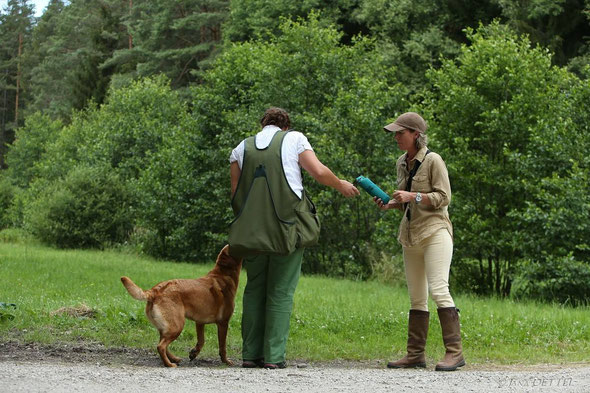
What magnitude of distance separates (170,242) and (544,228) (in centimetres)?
1479

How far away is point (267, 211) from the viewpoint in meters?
6.92

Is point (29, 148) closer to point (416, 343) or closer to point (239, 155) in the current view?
point (239, 155)

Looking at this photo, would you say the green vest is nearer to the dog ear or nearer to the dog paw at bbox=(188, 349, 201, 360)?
the dog ear

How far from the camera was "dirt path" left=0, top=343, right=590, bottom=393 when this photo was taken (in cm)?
572

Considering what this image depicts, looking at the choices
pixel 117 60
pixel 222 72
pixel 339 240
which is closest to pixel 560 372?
pixel 339 240

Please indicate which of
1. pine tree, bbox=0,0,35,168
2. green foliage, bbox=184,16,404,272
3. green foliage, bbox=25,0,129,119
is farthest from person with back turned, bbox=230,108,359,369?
pine tree, bbox=0,0,35,168

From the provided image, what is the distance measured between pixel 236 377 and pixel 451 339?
2078 mm

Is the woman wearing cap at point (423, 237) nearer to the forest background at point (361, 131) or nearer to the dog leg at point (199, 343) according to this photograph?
the dog leg at point (199, 343)

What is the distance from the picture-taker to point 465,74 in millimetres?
17875

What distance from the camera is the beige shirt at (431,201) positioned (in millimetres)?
7211

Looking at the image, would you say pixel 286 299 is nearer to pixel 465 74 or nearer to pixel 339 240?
pixel 465 74

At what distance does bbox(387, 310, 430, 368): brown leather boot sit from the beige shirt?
730mm

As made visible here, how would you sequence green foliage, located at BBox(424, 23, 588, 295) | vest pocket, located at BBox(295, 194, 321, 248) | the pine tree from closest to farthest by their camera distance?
vest pocket, located at BBox(295, 194, 321, 248), green foliage, located at BBox(424, 23, 588, 295), the pine tree

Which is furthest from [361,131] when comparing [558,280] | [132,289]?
[132,289]
